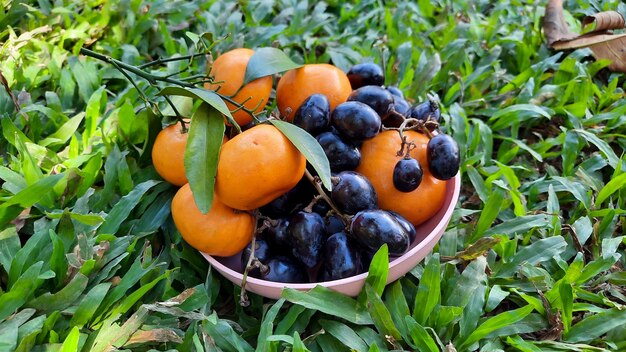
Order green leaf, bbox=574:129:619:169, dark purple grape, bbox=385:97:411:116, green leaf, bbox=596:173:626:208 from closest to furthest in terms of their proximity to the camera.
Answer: dark purple grape, bbox=385:97:411:116
green leaf, bbox=596:173:626:208
green leaf, bbox=574:129:619:169

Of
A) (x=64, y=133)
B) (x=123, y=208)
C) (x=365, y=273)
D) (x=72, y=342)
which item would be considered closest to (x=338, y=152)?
(x=365, y=273)

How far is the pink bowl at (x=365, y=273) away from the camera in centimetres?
131

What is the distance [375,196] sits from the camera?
133 cm

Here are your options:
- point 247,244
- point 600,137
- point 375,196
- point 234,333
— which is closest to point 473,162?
point 600,137

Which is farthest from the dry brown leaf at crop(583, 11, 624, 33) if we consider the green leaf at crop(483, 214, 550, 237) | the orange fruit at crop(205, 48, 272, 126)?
the orange fruit at crop(205, 48, 272, 126)

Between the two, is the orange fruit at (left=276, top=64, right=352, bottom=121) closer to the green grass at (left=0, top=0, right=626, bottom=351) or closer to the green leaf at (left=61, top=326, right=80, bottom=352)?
the green grass at (left=0, top=0, right=626, bottom=351)

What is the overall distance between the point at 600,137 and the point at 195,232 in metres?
1.51

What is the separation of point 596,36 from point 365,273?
1.72 metres

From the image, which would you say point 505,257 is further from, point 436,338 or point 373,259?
point 373,259

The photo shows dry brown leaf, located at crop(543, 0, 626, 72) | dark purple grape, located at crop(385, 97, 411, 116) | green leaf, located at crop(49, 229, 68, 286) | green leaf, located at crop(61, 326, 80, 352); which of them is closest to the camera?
green leaf, located at crop(61, 326, 80, 352)

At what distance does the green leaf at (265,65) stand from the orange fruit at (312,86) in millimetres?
51

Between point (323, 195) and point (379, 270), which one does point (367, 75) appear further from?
point (379, 270)

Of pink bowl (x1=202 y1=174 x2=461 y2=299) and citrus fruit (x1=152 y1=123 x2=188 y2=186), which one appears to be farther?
citrus fruit (x1=152 y1=123 x2=188 y2=186)

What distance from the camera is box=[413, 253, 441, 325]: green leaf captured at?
1.39m
